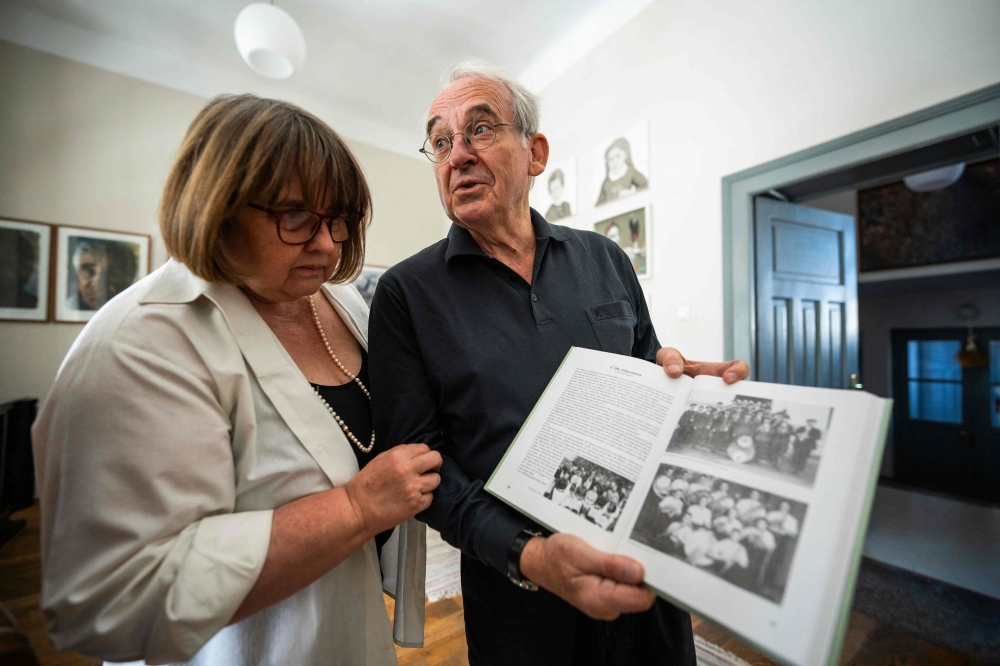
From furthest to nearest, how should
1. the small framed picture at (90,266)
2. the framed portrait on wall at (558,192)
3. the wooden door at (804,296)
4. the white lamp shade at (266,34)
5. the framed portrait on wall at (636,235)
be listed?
the framed portrait on wall at (558,192) < the small framed picture at (90,266) < the framed portrait on wall at (636,235) < the white lamp shade at (266,34) < the wooden door at (804,296)

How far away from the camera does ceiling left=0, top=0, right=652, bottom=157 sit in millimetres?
3152

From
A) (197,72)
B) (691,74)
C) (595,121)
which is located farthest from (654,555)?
(197,72)

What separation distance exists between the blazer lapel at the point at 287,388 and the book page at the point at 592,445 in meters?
0.28

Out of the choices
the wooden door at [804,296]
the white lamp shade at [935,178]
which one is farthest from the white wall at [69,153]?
the white lamp shade at [935,178]

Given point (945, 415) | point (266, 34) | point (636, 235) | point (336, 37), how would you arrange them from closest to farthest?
point (266, 34) < point (636, 235) < point (336, 37) < point (945, 415)

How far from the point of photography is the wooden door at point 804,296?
2.44 metres

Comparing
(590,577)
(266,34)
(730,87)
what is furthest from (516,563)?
(266,34)

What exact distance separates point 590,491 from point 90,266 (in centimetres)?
438

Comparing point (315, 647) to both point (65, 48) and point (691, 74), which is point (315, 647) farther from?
point (65, 48)

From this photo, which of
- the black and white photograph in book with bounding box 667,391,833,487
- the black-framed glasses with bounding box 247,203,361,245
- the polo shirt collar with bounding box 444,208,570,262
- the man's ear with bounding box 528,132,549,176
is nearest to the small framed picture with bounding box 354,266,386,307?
the man's ear with bounding box 528,132,549,176

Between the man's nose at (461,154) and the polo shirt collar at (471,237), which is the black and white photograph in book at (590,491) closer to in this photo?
the polo shirt collar at (471,237)

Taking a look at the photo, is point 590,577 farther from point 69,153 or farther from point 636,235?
point 69,153

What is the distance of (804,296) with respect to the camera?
258 cm

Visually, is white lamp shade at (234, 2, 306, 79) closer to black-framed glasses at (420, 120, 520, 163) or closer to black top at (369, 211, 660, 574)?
black-framed glasses at (420, 120, 520, 163)
